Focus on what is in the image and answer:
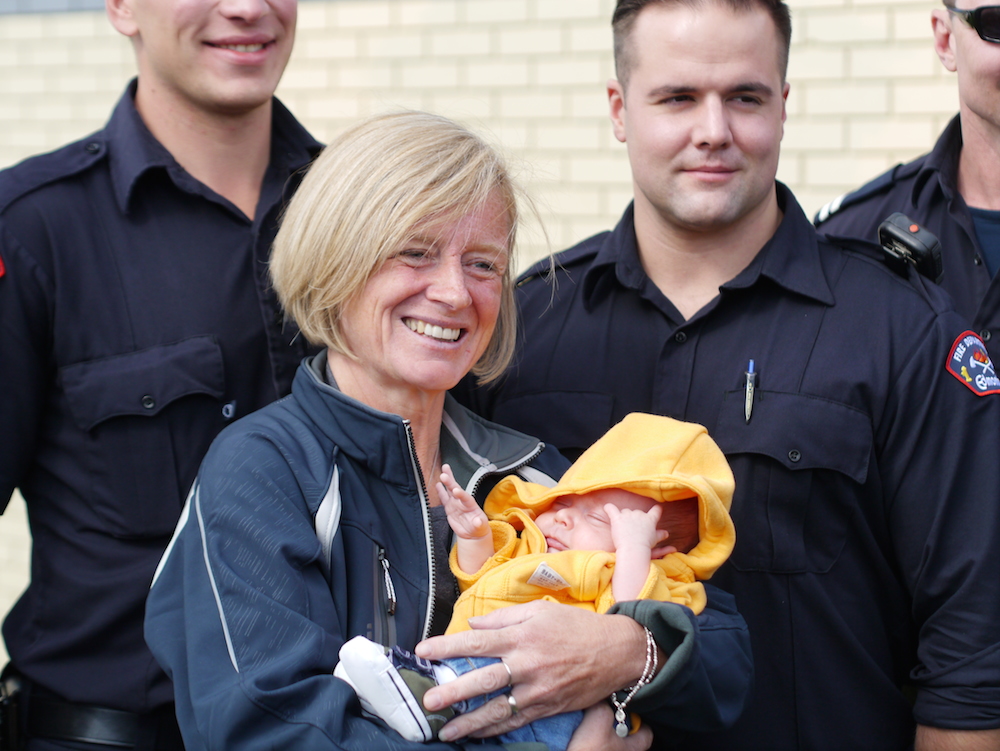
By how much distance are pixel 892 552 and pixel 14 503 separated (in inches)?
199

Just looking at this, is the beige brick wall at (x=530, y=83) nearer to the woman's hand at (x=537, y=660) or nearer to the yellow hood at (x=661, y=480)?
the yellow hood at (x=661, y=480)

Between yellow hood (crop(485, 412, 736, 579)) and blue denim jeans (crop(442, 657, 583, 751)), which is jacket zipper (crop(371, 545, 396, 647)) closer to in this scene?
blue denim jeans (crop(442, 657, 583, 751))

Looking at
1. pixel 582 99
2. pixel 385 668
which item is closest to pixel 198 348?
pixel 385 668

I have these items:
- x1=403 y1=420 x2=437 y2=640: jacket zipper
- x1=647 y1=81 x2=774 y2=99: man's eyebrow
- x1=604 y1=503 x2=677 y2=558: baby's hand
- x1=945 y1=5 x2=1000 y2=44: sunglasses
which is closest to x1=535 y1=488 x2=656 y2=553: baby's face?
x1=604 y1=503 x2=677 y2=558: baby's hand

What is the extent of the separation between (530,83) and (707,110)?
2.56 m

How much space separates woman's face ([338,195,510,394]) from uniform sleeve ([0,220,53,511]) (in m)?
0.75

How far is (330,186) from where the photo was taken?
1985 mm

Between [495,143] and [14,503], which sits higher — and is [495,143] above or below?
above

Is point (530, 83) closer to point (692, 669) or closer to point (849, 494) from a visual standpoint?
point (849, 494)

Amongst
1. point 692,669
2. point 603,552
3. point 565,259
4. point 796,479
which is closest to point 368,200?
point 603,552

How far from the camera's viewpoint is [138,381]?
228cm

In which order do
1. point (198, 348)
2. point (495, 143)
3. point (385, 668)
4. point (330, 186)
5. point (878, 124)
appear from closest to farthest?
point (385, 668)
point (330, 186)
point (495, 143)
point (198, 348)
point (878, 124)

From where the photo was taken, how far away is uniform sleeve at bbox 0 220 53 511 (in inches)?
86.3

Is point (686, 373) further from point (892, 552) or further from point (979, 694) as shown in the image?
point (979, 694)
